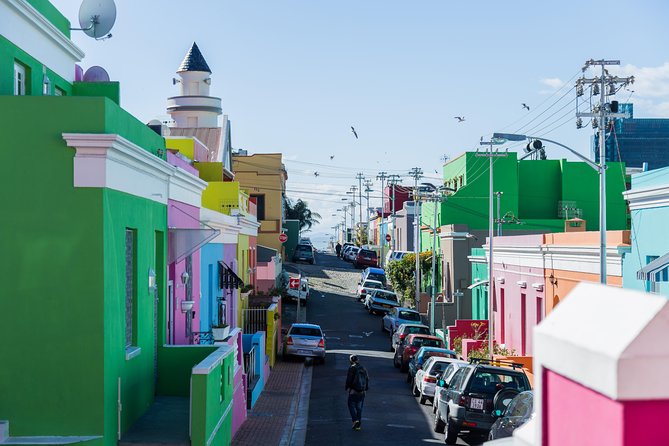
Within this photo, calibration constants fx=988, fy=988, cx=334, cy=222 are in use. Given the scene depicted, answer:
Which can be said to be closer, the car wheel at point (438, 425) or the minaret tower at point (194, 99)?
the car wheel at point (438, 425)

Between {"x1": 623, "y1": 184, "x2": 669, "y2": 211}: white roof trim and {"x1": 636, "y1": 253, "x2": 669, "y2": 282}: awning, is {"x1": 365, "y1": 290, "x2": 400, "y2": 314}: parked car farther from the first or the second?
{"x1": 636, "y1": 253, "x2": 669, "y2": 282}: awning

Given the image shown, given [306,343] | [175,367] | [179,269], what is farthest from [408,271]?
[175,367]

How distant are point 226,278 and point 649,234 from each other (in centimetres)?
1115

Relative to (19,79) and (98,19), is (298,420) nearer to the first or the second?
(98,19)

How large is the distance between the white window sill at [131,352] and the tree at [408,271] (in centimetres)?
4574

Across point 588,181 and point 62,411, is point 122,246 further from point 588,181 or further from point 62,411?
point 588,181

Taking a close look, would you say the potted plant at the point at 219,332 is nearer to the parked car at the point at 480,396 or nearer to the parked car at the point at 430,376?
the parked car at the point at 480,396

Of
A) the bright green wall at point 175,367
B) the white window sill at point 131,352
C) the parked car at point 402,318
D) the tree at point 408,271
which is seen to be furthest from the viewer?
the tree at point 408,271

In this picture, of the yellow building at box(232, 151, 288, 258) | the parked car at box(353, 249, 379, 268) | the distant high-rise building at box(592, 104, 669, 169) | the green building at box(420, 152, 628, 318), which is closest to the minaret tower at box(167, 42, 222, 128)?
the green building at box(420, 152, 628, 318)

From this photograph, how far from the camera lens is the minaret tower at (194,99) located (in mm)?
47031

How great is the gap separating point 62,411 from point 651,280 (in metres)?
14.5

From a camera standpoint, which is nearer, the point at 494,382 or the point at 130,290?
the point at 130,290

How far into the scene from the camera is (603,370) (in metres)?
3.75

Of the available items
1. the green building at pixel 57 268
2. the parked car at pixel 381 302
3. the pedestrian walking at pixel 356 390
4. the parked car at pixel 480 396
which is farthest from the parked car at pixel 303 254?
the green building at pixel 57 268
